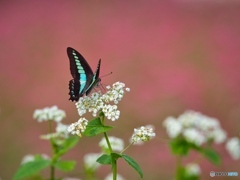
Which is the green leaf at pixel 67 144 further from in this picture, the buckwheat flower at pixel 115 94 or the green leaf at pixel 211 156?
the green leaf at pixel 211 156

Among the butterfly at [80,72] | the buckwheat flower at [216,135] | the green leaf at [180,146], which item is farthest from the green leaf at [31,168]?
the buckwheat flower at [216,135]

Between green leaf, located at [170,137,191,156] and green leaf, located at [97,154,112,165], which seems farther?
green leaf, located at [170,137,191,156]

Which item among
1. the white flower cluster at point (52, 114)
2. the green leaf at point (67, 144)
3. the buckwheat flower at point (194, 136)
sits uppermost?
the buckwheat flower at point (194, 136)

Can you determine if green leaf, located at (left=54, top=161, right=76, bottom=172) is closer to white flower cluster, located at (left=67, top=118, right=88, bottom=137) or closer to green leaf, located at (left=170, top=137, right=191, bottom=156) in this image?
white flower cluster, located at (left=67, top=118, right=88, bottom=137)

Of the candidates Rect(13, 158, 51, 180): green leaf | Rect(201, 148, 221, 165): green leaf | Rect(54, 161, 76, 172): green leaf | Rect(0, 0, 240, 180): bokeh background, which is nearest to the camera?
Rect(13, 158, 51, 180): green leaf

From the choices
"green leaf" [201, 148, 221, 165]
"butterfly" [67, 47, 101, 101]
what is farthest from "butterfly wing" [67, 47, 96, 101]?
"green leaf" [201, 148, 221, 165]

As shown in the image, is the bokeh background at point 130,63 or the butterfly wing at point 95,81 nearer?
the butterfly wing at point 95,81

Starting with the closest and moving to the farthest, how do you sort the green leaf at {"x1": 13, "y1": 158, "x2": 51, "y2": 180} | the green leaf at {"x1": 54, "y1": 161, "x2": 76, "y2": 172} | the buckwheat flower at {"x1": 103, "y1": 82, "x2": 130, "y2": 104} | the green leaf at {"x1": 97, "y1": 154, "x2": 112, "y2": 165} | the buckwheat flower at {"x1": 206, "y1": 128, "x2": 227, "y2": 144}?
the green leaf at {"x1": 97, "y1": 154, "x2": 112, "y2": 165} → the buckwheat flower at {"x1": 103, "y1": 82, "x2": 130, "y2": 104} → the green leaf at {"x1": 13, "y1": 158, "x2": 51, "y2": 180} → the green leaf at {"x1": 54, "y1": 161, "x2": 76, "y2": 172} → the buckwheat flower at {"x1": 206, "y1": 128, "x2": 227, "y2": 144}
